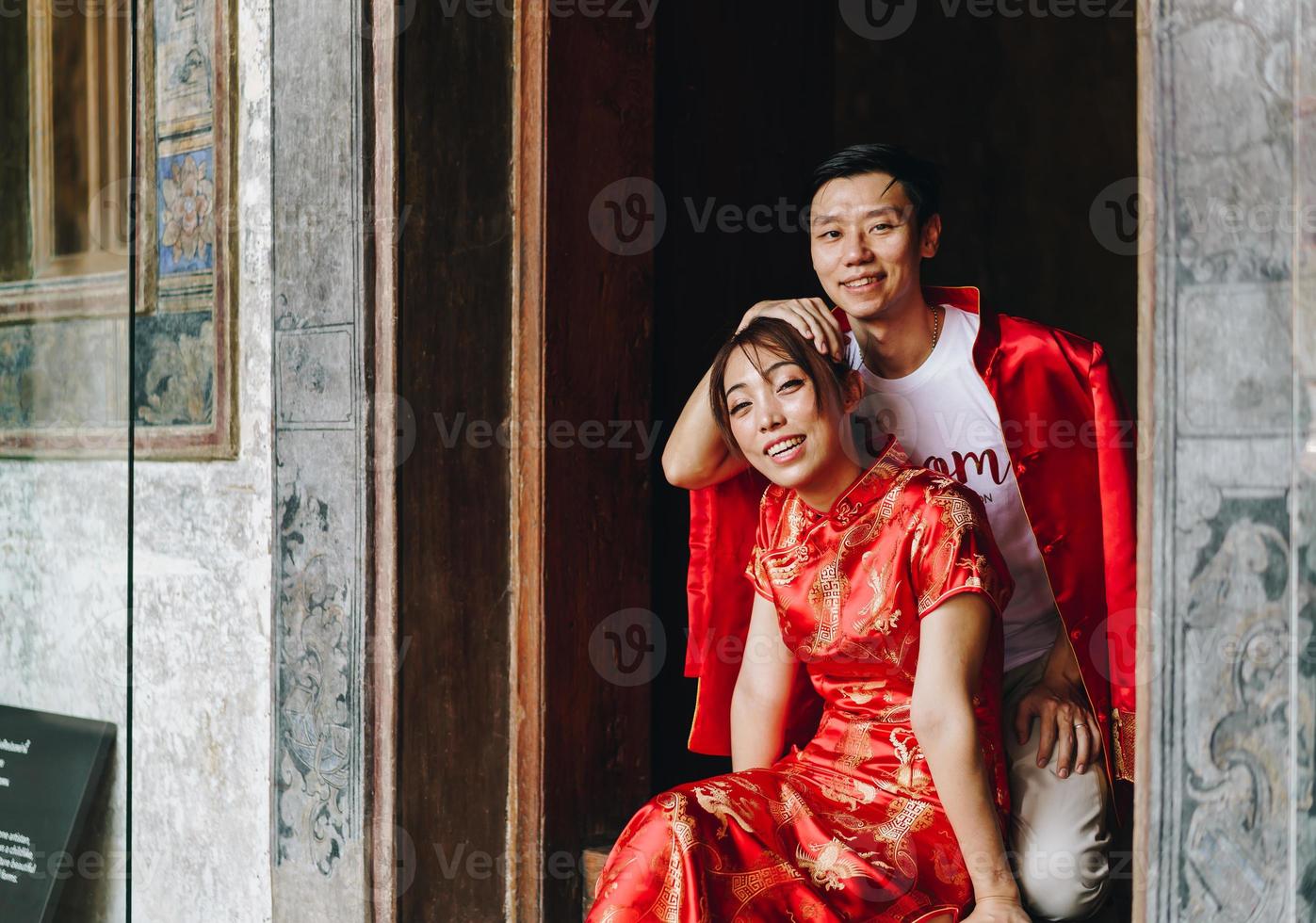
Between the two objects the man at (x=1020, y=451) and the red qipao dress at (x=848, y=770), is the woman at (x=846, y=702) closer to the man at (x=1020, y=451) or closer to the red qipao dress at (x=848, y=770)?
the red qipao dress at (x=848, y=770)

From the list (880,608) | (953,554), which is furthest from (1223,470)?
(880,608)

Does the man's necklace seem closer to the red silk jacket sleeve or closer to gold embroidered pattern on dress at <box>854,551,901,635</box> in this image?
the red silk jacket sleeve

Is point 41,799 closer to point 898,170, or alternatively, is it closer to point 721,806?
point 721,806

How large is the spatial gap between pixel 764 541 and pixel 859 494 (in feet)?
0.71

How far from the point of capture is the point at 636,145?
268 centimetres

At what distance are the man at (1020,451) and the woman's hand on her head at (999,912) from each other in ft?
0.40

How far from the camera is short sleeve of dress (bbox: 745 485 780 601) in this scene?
2.22 metres

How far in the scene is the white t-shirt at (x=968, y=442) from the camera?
229cm

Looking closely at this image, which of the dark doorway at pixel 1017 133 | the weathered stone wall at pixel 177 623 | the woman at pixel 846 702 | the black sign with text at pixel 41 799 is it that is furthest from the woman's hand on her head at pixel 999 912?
the dark doorway at pixel 1017 133

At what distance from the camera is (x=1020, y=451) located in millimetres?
2236

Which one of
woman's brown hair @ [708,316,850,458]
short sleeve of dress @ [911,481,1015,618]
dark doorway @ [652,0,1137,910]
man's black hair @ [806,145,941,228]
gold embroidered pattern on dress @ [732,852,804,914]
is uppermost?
dark doorway @ [652,0,1137,910]

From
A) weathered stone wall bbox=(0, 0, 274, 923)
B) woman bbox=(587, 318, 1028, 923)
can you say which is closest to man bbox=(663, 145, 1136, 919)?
woman bbox=(587, 318, 1028, 923)

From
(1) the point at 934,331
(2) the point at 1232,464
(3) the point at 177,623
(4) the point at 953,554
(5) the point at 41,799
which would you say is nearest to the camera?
(2) the point at 1232,464

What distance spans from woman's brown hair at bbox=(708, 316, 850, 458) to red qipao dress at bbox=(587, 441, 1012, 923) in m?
0.15
